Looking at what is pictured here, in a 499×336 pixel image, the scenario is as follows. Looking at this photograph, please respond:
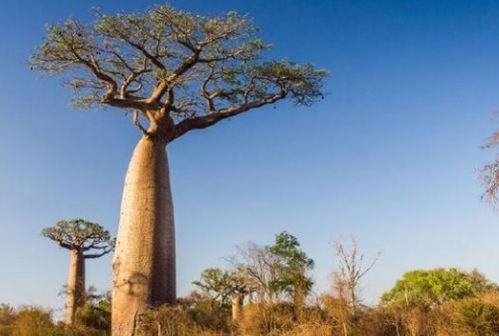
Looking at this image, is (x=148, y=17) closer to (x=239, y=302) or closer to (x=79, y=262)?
(x=239, y=302)

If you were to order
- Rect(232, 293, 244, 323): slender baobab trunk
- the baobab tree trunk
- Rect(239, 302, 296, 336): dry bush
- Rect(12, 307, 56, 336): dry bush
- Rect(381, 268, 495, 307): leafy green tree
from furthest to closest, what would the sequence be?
Rect(381, 268, 495, 307): leafy green tree
Rect(232, 293, 244, 323): slender baobab trunk
Rect(12, 307, 56, 336): dry bush
Rect(239, 302, 296, 336): dry bush
the baobab tree trunk

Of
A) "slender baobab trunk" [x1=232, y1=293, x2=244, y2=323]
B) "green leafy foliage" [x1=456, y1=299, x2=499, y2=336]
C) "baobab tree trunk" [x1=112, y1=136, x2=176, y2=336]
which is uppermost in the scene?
"baobab tree trunk" [x1=112, y1=136, x2=176, y2=336]

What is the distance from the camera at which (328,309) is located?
7.61 m

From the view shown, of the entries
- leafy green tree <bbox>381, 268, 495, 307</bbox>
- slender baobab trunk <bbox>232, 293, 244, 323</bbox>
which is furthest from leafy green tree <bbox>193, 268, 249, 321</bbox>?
leafy green tree <bbox>381, 268, 495, 307</bbox>

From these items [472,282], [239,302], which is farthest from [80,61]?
[472,282]

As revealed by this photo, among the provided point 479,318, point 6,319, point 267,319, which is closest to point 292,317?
point 267,319

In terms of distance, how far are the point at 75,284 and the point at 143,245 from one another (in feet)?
23.9

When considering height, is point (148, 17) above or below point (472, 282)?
above

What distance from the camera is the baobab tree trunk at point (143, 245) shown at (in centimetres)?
713

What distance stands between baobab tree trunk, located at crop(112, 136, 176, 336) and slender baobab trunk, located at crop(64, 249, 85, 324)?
339 cm

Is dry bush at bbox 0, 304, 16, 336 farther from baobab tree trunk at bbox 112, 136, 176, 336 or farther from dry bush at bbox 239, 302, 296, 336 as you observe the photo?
dry bush at bbox 239, 302, 296, 336

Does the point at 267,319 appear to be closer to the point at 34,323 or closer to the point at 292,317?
the point at 292,317

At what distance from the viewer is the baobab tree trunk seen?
7133 millimetres

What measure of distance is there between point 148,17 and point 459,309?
615 cm
